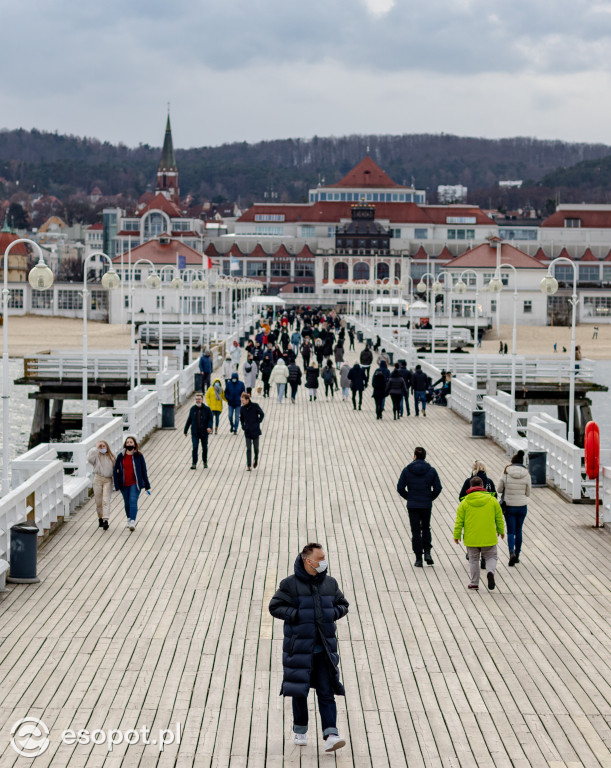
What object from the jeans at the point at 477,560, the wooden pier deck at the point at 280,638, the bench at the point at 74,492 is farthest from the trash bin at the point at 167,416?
the jeans at the point at 477,560

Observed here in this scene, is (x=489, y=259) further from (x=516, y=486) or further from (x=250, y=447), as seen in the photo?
(x=516, y=486)

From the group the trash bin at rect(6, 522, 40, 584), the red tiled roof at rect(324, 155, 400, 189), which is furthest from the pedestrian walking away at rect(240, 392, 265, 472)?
the red tiled roof at rect(324, 155, 400, 189)

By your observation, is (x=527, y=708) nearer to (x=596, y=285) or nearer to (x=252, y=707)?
(x=252, y=707)

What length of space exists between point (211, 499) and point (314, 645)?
946cm

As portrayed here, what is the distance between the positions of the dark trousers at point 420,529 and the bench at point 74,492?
4953mm

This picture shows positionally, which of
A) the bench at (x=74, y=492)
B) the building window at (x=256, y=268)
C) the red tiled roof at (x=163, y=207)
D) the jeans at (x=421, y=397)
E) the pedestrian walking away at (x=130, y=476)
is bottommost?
the bench at (x=74, y=492)

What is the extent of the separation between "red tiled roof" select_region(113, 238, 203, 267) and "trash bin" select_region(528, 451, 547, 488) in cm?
7745

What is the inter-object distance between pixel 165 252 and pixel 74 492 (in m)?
83.7

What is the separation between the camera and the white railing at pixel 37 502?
12.1 metres

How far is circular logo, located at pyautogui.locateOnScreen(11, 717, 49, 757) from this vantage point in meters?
7.70

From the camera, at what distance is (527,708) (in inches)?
339

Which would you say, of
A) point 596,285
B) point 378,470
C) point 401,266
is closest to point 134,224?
point 401,266

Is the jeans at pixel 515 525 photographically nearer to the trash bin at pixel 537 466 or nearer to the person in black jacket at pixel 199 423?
the trash bin at pixel 537 466

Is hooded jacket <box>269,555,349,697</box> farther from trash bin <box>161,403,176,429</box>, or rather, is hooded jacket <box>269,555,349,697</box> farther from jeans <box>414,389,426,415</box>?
jeans <box>414,389,426,415</box>
